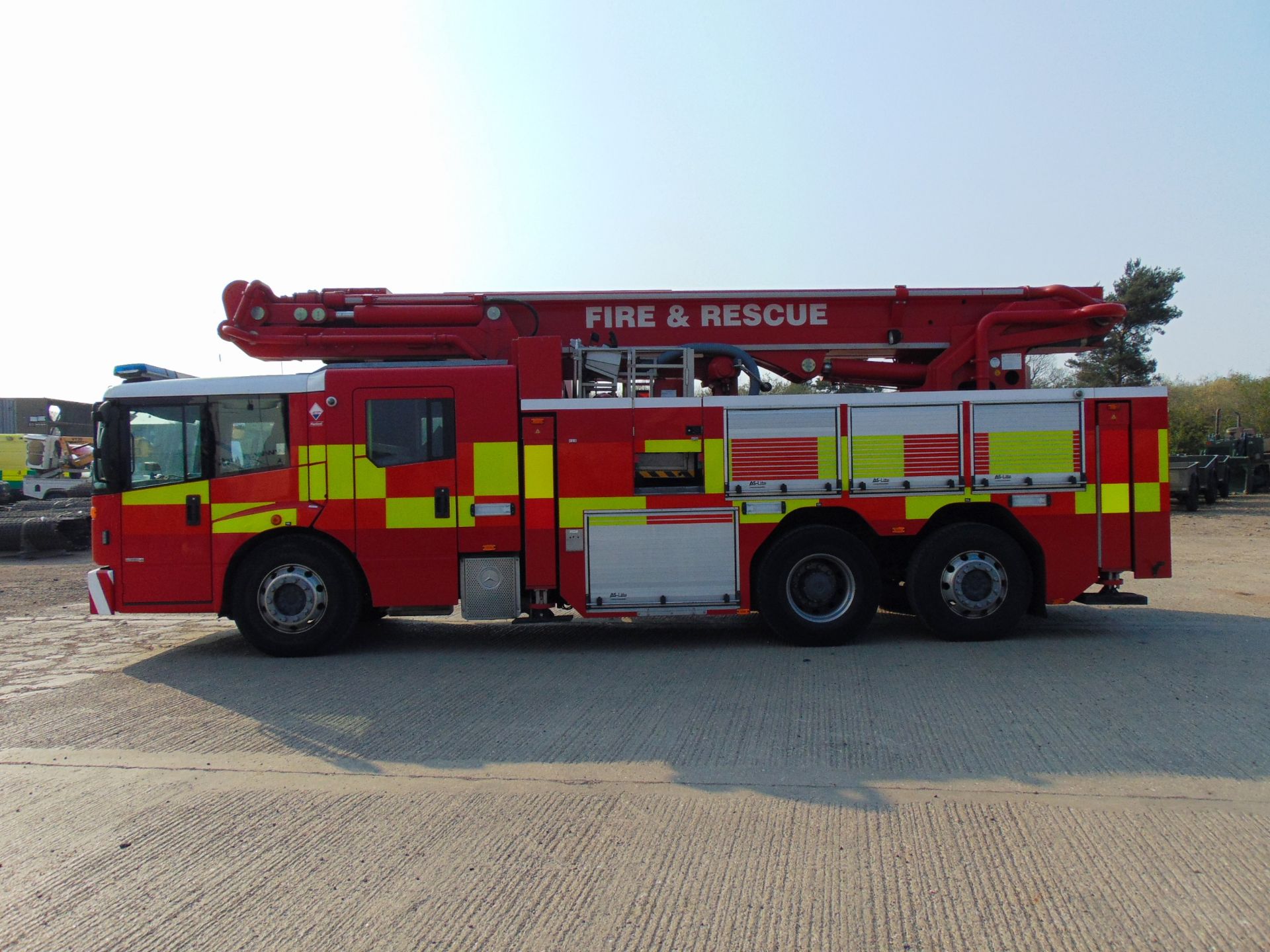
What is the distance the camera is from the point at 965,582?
27.3 ft

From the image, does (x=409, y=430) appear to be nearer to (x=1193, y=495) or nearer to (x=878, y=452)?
(x=878, y=452)

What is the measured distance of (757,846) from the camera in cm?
403

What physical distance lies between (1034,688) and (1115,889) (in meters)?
3.20

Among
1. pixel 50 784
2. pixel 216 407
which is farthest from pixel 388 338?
pixel 50 784

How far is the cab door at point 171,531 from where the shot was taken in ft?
27.0

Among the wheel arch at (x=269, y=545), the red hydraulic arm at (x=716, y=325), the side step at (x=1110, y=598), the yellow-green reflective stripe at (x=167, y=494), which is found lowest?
the side step at (x=1110, y=598)

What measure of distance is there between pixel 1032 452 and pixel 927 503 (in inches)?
42.1

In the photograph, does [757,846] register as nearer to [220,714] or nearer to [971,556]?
[220,714]

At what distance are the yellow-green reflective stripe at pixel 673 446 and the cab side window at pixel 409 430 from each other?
1765 millimetres

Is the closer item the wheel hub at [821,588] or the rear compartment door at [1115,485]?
the wheel hub at [821,588]

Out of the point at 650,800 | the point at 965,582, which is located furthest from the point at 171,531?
the point at 965,582

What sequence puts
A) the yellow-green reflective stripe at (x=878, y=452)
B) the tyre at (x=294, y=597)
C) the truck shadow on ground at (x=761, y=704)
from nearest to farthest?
the truck shadow on ground at (x=761, y=704)
the tyre at (x=294, y=597)
the yellow-green reflective stripe at (x=878, y=452)

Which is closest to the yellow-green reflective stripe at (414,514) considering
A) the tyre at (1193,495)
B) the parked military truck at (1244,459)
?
the tyre at (1193,495)

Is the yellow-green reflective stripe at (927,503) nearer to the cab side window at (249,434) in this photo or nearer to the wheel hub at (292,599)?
the wheel hub at (292,599)
